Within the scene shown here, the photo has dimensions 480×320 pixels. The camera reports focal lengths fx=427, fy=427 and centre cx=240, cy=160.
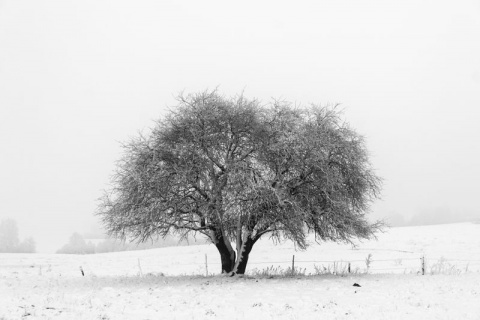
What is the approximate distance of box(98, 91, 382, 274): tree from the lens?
66.7 ft

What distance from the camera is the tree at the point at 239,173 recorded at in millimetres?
20328

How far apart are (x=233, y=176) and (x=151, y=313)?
7832mm

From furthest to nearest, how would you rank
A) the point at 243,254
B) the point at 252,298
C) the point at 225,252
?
the point at 225,252
the point at 243,254
the point at 252,298

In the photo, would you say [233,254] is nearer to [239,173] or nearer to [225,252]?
[225,252]

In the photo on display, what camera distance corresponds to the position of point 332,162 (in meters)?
21.8

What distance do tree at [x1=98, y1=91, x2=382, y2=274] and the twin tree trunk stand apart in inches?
15.9

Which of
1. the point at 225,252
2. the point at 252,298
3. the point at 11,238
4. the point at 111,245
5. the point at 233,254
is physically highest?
the point at 225,252

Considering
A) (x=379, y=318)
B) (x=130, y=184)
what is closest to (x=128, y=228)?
(x=130, y=184)

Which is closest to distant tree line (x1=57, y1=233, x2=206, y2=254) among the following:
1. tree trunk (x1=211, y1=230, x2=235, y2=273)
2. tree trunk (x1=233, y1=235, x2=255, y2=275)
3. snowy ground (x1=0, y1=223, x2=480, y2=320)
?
tree trunk (x1=211, y1=230, x2=235, y2=273)

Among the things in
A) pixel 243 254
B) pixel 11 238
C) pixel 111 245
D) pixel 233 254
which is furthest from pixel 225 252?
pixel 11 238

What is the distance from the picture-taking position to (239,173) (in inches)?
794

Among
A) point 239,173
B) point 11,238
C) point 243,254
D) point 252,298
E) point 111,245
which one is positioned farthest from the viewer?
point 11,238

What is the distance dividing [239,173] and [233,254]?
249 inches

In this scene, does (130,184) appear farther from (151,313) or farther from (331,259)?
(331,259)
